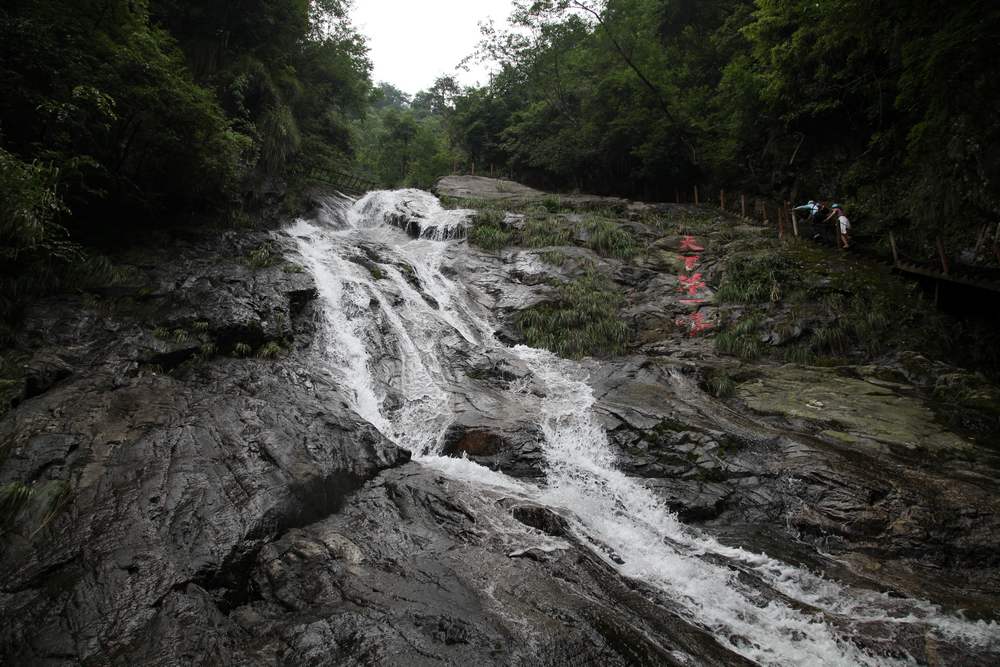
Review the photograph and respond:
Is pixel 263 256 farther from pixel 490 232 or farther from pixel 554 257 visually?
pixel 554 257

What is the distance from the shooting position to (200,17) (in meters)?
14.6

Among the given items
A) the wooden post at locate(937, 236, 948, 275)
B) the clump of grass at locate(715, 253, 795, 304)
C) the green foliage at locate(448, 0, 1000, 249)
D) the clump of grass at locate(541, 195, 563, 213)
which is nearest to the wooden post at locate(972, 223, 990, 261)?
the green foliage at locate(448, 0, 1000, 249)

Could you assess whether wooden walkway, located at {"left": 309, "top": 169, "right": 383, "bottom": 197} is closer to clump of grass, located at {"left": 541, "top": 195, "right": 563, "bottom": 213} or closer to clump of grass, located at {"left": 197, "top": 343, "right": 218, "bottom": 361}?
clump of grass, located at {"left": 541, "top": 195, "right": 563, "bottom": 213}

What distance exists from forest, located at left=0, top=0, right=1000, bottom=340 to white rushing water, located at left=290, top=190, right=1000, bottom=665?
4.09 meters

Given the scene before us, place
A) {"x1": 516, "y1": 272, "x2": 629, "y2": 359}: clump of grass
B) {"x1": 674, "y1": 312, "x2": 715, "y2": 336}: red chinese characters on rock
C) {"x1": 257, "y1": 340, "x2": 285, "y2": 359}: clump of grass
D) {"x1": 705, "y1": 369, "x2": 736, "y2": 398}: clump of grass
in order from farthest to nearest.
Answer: {"x1": 674, "y1": 312, "x2": 715, "y2": 336}: red chinese characters on rock → {"x1": 516, "y1": 272, "x2": 629, "y2": 359}: clump of grass → {"x1": 705, "y1": 369, "x2": 736, "y2": 398}: clump of grass → {"x1": 257, "y1": 340, "x2": 285, "y2": 359}: clump of grass

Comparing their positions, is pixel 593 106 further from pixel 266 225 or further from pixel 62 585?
pixel 62 585

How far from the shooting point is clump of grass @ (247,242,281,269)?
11.0 meters

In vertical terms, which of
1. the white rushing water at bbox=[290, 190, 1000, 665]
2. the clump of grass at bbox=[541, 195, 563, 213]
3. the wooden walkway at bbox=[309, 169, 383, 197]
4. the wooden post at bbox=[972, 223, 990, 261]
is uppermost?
the wooden walkway at bbox=[309, 169, 383, 197]

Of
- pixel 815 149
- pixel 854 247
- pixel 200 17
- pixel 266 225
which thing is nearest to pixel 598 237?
pixel 854 247

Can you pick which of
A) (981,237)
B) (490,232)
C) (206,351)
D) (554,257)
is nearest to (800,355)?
(981,237)

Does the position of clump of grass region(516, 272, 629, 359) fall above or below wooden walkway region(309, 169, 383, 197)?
below

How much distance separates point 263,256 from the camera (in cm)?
1125

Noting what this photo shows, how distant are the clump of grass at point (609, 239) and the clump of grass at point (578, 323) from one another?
2.72 metres

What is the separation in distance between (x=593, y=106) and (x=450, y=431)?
22.8 meters
